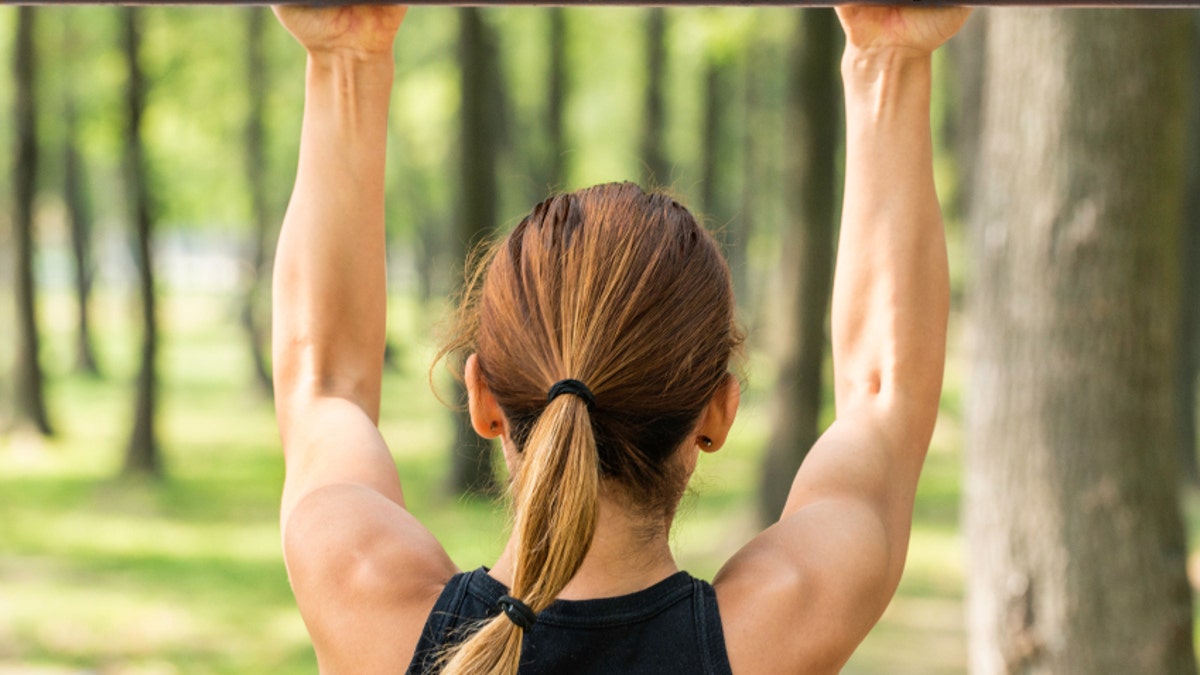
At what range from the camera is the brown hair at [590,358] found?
1578 millimetres

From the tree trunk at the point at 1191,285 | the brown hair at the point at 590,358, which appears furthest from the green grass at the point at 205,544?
the tree trunk at the point at 1191,285

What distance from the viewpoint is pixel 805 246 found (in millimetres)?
10695

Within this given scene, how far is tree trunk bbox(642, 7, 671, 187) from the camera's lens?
55.8ft

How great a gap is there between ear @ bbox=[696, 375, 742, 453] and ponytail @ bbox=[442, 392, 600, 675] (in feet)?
0.67

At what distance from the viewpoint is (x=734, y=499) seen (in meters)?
15.2

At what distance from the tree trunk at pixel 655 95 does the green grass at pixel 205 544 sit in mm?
3457

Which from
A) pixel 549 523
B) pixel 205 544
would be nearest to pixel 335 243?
pixel 549 523

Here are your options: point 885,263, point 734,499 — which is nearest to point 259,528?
point 734,499

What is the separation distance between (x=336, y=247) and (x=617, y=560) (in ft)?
2.42

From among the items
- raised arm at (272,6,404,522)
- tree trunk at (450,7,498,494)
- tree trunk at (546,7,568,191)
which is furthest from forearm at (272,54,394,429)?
tree trunk at (546,7,568,191)

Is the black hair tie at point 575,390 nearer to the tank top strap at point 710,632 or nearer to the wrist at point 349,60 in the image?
the tank top strap at point 710,632

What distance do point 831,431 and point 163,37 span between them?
17.0 metres

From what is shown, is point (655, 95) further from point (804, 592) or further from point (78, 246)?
point (804, 592)

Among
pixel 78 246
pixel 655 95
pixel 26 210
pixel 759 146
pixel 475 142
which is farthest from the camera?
pixel 759 146
